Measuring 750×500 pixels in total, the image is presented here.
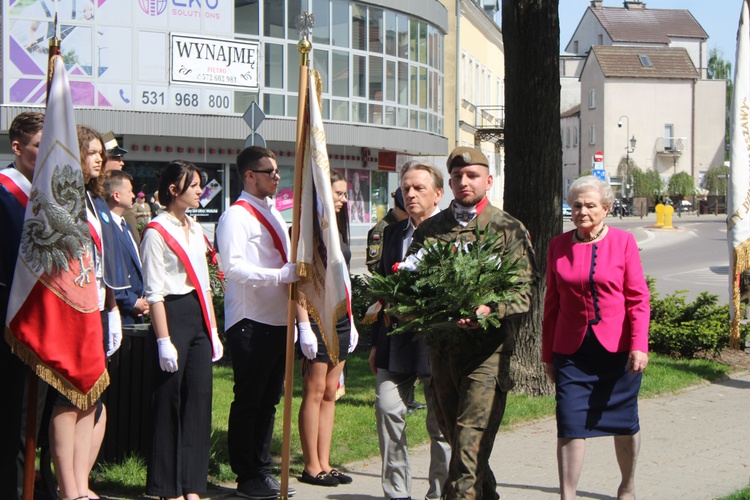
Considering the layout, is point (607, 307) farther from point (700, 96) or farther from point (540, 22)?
point (700, 96)

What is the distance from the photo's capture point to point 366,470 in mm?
6922

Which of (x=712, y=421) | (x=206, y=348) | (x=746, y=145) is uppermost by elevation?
(x=746, y=145)

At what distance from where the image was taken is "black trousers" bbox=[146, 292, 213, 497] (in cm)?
581

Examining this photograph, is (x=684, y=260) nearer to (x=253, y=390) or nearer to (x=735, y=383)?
(x=735, y=383)

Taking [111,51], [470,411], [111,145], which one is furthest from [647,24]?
[470,411]

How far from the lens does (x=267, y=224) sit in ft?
20.1

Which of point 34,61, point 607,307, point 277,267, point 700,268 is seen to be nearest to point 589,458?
point 607,307

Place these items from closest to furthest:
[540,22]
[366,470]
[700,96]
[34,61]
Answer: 1. [366,470]
2. [540,22]
3. [34,61]
4. [700,96]

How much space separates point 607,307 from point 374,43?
3298 cm

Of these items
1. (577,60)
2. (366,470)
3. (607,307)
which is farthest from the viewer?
(577,60)

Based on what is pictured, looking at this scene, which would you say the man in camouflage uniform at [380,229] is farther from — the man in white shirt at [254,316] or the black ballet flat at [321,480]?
the black ballet flat at [321,480]

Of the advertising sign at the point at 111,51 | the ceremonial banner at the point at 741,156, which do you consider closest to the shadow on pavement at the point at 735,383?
the ceremonial banner at the point at 741,156

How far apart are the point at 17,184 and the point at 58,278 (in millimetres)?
521

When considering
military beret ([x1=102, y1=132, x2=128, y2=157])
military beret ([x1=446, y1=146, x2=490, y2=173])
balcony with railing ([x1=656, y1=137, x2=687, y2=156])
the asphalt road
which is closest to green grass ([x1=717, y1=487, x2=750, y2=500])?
military beret ([x1=446, y1=146, x2=490, y2=173])
